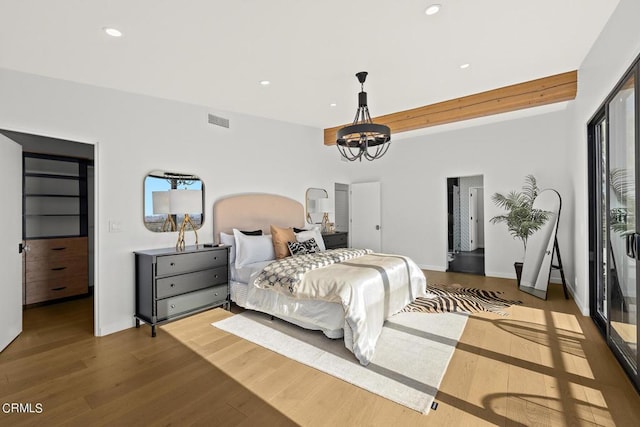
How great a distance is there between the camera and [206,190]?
4.14 m

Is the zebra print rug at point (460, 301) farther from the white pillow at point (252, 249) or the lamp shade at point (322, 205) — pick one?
the lamp shade at point (322, 205)

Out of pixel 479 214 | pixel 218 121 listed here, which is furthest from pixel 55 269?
pixel 479 214

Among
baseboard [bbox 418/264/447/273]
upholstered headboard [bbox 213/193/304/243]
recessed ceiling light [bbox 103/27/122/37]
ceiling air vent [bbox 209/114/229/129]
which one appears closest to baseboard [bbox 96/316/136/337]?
upholstered headboard [bbox 213/193/304/243]

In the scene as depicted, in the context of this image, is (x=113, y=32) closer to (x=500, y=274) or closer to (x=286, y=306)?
(x=286, y=306)

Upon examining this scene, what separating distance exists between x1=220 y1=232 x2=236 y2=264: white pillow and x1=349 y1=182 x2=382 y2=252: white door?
359cm

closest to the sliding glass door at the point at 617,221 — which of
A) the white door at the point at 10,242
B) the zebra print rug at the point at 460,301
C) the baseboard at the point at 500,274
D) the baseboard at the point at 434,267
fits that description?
the zebra print rug at the point at 460,301

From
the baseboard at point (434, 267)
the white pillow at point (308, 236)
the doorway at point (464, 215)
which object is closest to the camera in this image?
the white pillow at point (308, 236)

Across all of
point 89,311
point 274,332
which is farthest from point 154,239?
point 274,332

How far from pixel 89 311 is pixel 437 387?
4.16m

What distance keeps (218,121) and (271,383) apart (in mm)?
3466

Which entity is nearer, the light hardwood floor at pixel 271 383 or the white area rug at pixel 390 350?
the light hardwood floor at pixel 271 383

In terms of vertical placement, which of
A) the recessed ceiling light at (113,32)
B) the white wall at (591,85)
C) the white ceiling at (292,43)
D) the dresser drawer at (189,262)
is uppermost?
the white ceiling at (292,43)

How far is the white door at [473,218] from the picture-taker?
8.50m

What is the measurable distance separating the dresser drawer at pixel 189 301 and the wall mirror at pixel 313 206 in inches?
A: 91.1
